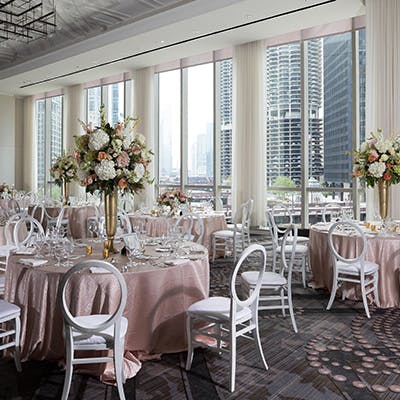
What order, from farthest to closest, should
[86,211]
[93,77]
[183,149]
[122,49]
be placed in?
1. [93,77]
2. [183,149]
3. [122,49]
4. [86,211]

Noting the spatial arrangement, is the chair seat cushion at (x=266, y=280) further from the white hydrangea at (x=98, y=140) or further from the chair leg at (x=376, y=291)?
the white hydrangea at (x=98, y=140)

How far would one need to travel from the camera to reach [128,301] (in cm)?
334

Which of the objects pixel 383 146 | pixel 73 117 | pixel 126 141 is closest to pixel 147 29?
pixel 383 146

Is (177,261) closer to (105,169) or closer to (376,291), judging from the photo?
(105,169)

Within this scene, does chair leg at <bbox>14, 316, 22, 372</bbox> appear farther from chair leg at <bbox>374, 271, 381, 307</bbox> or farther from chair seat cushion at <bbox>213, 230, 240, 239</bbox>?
chair seat cushion at <bbox>213, 230, 240, 239</bbox>

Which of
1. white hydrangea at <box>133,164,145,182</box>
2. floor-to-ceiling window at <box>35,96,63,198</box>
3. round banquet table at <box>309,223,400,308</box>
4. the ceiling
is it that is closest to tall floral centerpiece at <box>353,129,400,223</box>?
round banquet table at <box>309,223,400,308</box>

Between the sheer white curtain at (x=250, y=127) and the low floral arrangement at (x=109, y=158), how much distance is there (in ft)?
22.4

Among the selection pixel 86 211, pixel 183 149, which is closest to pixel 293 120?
pixel 183 149

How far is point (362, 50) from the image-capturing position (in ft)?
29.8

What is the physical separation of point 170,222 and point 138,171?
11.8 ft

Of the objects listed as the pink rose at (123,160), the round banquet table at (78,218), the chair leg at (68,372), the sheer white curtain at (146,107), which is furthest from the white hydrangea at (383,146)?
the sheer white curtain at (146,107)

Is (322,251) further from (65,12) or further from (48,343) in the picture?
(65,12)

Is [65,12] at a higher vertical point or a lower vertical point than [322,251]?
higher

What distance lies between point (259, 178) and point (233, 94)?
2239mm
